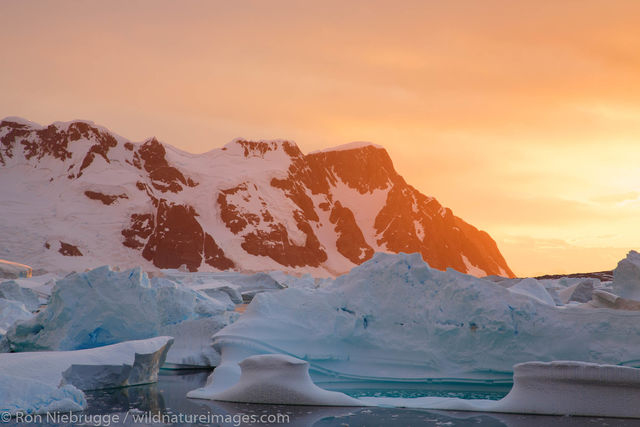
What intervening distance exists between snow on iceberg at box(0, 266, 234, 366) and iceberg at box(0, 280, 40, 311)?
12.9 m

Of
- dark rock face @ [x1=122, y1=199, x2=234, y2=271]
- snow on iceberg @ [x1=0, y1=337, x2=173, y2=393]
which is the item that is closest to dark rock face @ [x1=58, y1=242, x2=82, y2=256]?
dark rock face @ [x1=122, y1=199, x2=234, y2=271]

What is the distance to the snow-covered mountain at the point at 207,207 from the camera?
357 ft

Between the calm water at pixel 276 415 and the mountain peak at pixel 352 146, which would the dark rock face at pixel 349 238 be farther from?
the calm water at pixel 276 415

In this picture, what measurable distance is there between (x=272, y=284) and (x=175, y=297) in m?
36.1

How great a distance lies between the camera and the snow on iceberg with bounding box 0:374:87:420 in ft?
34.6

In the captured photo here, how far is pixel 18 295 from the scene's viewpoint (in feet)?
96.7

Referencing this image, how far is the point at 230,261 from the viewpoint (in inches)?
4498

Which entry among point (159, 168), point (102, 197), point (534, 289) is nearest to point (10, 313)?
point (534, 289)

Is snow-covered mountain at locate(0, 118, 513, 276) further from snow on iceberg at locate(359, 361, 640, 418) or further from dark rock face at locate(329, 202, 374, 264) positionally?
snow on iceberg at locate(359, 361, 640, 418)

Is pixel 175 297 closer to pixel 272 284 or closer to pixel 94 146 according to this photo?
pixel 272 284

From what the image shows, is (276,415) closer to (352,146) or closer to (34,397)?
(34,397)

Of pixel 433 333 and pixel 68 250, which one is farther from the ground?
pixel 68 250

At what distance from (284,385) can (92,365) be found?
12.4 ft

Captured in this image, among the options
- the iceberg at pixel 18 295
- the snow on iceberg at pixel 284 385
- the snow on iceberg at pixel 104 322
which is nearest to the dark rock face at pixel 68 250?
the iceberg at pixel 18 295
